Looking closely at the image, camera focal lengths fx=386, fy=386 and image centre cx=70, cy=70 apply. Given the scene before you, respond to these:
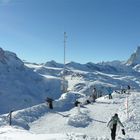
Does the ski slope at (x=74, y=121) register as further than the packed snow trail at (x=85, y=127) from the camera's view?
No

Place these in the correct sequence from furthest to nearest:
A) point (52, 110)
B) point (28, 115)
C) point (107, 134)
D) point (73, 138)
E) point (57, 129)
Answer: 1. point (52, 110)
2. point (28, 115)
3. point (57, 129)
4. point (107, 134)
5. point (73, 138)

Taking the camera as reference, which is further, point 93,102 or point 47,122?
point 93,102

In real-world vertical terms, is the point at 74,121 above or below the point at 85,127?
above

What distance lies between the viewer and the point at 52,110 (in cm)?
4919

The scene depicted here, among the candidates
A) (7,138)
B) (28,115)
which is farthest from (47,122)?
(7,138)

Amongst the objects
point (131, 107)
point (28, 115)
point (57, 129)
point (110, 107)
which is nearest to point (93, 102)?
point (110, 107)

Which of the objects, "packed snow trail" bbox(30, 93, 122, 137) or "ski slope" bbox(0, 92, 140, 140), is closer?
"ski slope" bbox(0, 92, 140, 140)

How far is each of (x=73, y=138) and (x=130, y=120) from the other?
14.3 m

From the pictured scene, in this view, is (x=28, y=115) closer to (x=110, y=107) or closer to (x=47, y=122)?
(x=47, y=122)

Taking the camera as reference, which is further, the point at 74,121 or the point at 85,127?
the point at 74,121

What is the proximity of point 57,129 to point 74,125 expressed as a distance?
6.84 ft

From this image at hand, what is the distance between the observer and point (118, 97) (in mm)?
60688

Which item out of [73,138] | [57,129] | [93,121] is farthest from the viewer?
[93,121]

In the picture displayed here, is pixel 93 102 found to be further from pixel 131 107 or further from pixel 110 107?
pixel 131 107
